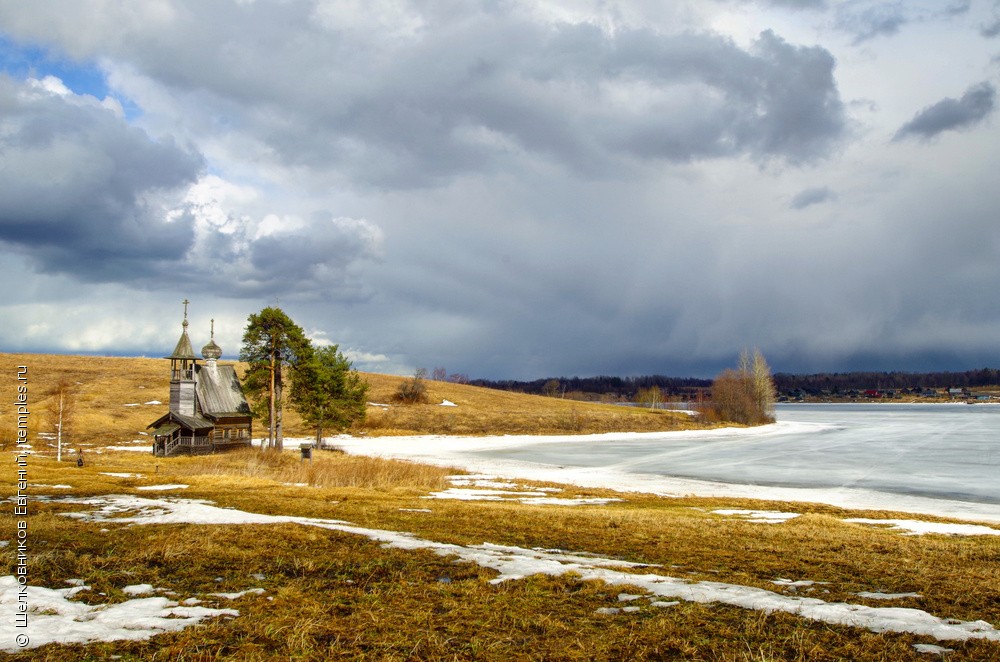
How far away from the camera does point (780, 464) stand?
4697cm

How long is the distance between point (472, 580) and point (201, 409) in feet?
147

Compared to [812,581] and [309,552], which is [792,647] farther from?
[309,552]

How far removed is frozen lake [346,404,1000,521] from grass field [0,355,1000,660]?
1531 centimetres

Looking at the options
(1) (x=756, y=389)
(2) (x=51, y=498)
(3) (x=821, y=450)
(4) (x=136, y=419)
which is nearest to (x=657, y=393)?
(1) (x=756, y=389)

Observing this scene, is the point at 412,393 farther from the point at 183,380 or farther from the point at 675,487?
the point at 675,487

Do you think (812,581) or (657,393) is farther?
(657,393)

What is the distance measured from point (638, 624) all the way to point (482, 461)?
42484 mm

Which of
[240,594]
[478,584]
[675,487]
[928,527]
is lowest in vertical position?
[675,487]

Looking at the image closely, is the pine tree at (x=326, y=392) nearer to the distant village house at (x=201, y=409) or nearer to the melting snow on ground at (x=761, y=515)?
the distant village house at (x=201, y=409)

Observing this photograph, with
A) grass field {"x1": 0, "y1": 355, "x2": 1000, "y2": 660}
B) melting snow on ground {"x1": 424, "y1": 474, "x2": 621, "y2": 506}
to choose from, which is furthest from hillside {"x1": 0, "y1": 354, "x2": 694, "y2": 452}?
grass field {"x1": 0, "y1": 355, "x2": 1000, "y2": 660}

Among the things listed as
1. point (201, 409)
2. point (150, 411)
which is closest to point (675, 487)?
point (201, 409)

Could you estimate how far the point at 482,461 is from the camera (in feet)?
159

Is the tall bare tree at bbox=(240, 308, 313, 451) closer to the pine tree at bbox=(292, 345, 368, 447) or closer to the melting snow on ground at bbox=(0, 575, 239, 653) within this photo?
the pine tree at bbox=(292, 345, 368, 447)

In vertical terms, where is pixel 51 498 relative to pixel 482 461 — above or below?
above
